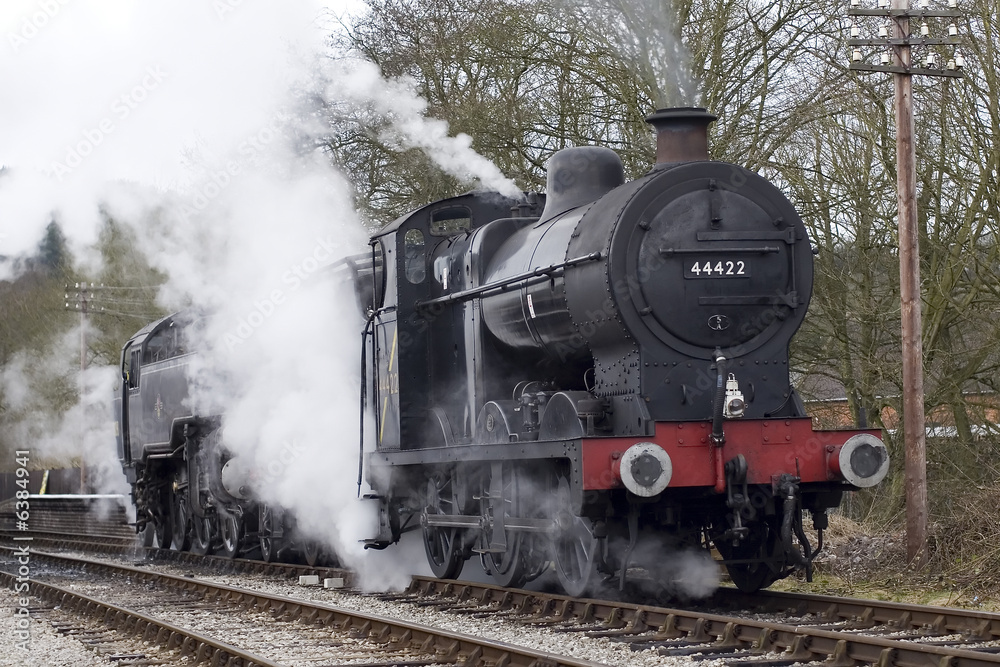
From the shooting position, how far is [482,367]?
370 inches

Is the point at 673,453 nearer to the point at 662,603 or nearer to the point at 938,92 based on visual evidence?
the point at 662,603

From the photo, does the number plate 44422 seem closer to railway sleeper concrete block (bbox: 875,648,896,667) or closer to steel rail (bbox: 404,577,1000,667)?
steel rail (bbox: 404,577,1000,667)

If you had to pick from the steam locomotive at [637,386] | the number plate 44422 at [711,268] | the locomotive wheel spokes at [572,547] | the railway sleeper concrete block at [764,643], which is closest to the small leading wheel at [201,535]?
the steam locomotive at [637,386]

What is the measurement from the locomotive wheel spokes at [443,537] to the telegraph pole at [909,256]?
3.70 metres

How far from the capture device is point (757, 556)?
27.5 ft

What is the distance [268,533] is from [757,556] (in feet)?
22.5

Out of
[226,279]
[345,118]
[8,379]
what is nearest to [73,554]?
[226,279]

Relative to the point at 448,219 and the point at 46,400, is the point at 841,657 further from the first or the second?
the point at 46,400

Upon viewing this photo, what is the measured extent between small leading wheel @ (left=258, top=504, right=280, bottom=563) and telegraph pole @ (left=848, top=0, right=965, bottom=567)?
22.1 feet

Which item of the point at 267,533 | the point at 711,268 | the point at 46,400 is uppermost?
the point at 46,400

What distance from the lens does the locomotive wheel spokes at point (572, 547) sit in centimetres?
798

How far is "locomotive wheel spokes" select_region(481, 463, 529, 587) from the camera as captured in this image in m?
8.66

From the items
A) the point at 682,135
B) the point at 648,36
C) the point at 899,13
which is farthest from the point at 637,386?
the point at 648,36

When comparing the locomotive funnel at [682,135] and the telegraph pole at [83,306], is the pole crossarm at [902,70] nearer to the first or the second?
the locomotive funnel at [682,135]
